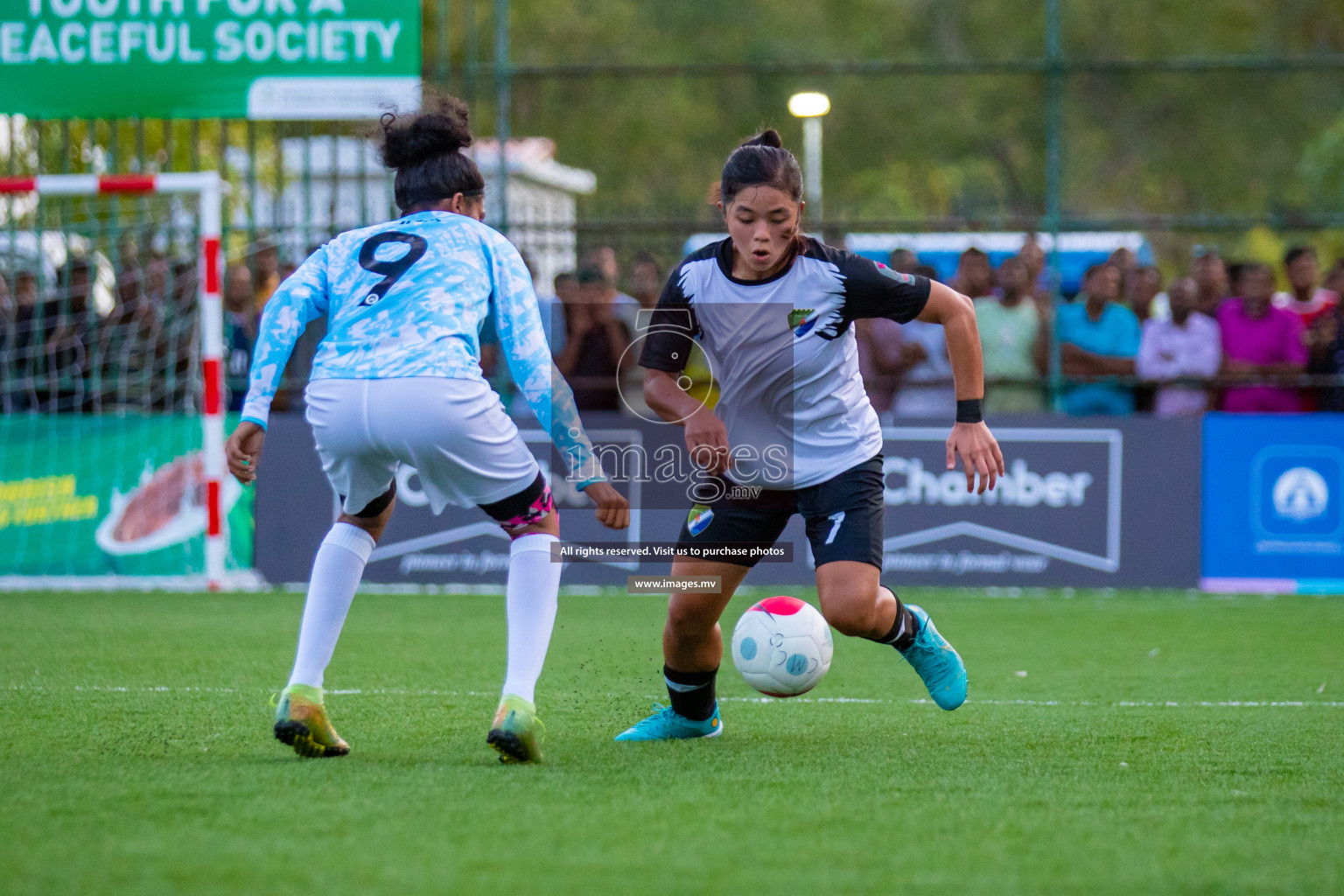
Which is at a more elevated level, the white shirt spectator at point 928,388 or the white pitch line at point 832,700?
the white shirt spectator at point 928,388

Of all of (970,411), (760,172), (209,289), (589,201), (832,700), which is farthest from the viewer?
(589,201)

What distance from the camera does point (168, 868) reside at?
3139 millimetres

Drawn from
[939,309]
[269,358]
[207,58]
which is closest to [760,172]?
[939,309]

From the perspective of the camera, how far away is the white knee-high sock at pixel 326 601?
4406 millimetres

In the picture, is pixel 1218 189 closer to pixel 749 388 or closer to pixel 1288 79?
pixel 1288 79

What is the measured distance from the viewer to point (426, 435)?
164 inches

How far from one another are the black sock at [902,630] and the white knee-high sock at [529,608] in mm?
1142

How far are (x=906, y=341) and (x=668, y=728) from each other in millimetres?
5908

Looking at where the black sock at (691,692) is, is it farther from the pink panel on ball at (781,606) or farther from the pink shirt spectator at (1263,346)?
the pink shirt spectator at (1263,346)

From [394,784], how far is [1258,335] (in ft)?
26.3

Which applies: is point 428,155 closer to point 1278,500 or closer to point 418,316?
point 418,316

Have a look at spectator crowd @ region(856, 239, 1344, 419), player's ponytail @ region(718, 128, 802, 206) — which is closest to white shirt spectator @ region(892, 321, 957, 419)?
spectator crowd @ region(856, 239, 1344, 419)

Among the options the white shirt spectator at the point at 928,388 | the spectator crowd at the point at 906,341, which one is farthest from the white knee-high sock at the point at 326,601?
the white shirt spectator at the point at 928,388

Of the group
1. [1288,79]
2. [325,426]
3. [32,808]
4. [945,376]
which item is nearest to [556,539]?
[325,426]
